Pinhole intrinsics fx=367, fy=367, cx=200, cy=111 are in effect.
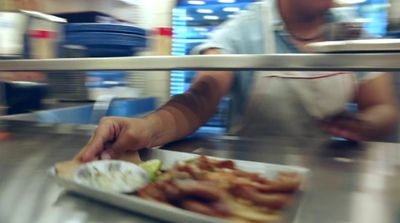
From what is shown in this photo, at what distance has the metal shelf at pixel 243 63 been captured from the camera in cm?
41

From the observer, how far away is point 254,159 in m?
0.67

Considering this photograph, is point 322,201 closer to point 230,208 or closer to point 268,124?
point 230,208

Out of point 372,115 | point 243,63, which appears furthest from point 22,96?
point 372,115

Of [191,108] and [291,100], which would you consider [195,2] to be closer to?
[291,100]

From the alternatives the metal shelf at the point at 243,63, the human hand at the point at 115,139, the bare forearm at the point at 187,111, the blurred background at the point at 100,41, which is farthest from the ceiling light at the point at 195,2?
the metal shelf at the point at 243,63

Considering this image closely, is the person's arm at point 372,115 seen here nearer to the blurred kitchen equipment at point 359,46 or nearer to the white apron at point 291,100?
the white apron at point 291,100

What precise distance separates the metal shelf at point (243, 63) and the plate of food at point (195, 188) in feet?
0.48

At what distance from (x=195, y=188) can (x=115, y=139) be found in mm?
306

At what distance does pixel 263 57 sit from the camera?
18.1 inches

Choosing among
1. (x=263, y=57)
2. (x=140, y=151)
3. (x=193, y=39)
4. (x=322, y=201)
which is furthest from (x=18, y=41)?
(x=193, y=39)

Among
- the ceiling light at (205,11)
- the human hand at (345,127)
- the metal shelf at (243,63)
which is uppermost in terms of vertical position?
the ceiling light at (205,11)

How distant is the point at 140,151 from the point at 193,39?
1.65m

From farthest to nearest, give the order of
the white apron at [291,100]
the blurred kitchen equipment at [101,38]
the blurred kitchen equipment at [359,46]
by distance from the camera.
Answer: the white apron at [291,100] → the blurred kitchen equipment at [101,38] → the blurred kitchen equipment at [359,46]

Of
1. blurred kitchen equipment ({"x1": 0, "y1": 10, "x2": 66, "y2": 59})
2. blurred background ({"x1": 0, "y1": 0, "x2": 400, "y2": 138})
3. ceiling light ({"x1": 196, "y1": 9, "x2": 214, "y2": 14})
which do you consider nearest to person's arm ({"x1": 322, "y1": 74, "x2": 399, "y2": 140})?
blurred background ({"x1": 0, "y1": 0, "x2": 400, "y2": 138})
